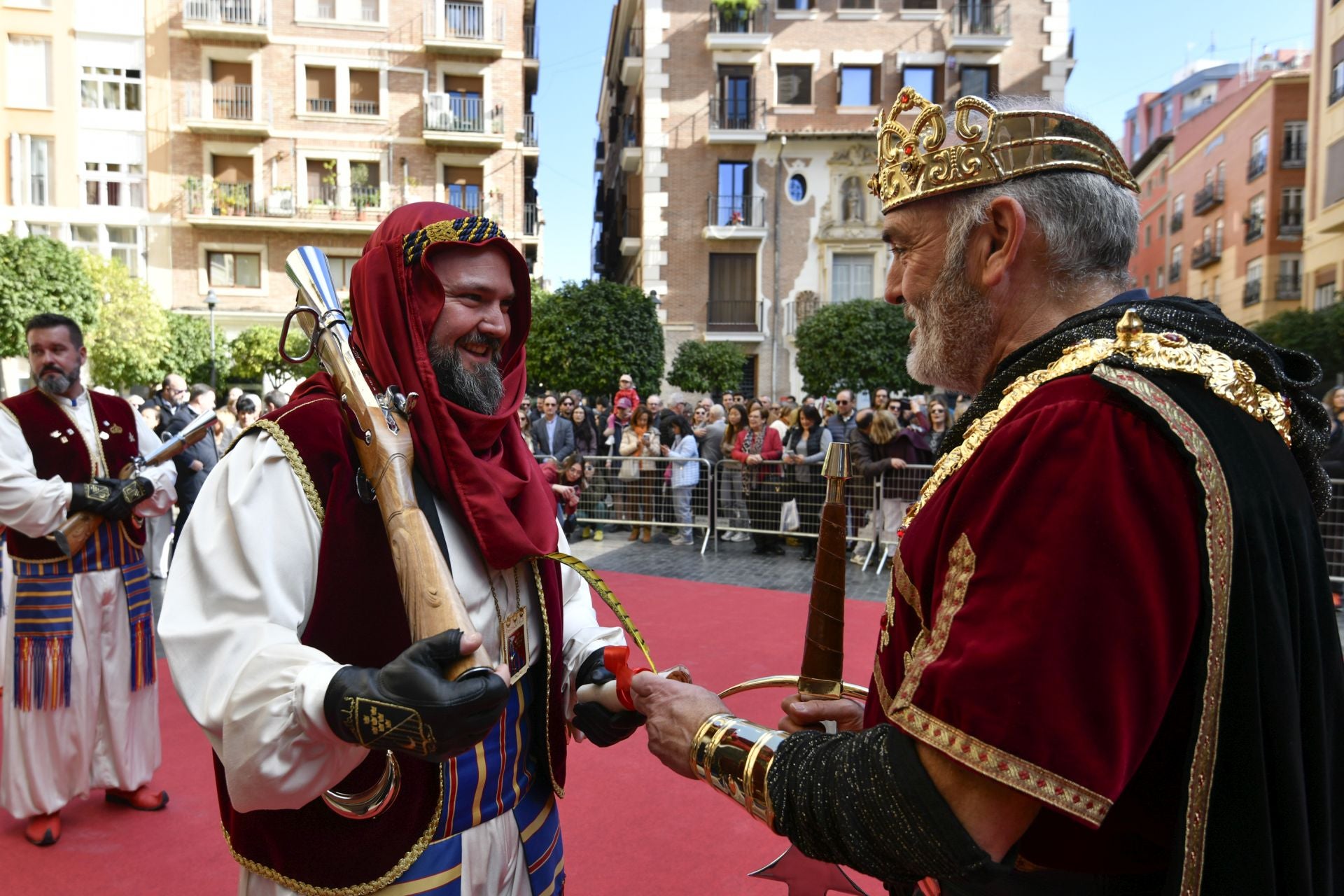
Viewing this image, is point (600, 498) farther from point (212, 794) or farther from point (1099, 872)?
point (1099, 872)

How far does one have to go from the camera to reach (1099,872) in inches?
50.1

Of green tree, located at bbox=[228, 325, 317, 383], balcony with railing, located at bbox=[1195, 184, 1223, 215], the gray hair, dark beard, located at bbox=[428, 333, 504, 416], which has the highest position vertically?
balcony with railing, located at bbox=[1195, 184, 1223, 215]

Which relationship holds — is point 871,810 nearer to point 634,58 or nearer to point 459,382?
point 459,382

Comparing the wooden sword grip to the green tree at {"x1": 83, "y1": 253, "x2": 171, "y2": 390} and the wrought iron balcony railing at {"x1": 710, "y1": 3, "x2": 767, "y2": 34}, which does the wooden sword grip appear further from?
the wrought iron balcony railing at {"x1": 710, "y1": 3, "x2": 767, "y2": 34}

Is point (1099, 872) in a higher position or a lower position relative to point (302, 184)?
lower

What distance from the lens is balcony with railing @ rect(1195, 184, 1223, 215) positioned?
3591cm

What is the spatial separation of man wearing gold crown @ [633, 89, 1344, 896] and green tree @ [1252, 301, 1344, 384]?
86.7ft

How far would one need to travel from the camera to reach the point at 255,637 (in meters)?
1.62

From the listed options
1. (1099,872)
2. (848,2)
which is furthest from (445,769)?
(848,2)

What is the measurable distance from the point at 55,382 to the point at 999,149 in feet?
13.4

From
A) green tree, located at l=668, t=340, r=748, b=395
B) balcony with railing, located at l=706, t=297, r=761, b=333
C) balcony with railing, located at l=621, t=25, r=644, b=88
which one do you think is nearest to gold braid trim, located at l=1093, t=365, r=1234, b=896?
green tree, located at l=668, t=340, r=748, b=395

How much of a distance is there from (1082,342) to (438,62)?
30.9 metres

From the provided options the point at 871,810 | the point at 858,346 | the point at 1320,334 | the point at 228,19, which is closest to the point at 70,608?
the point at 871,810

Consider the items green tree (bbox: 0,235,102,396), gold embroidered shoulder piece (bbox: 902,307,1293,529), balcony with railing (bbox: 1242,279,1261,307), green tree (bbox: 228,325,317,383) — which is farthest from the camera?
balcony with railing (bbox: 1242,279,1261,307)
